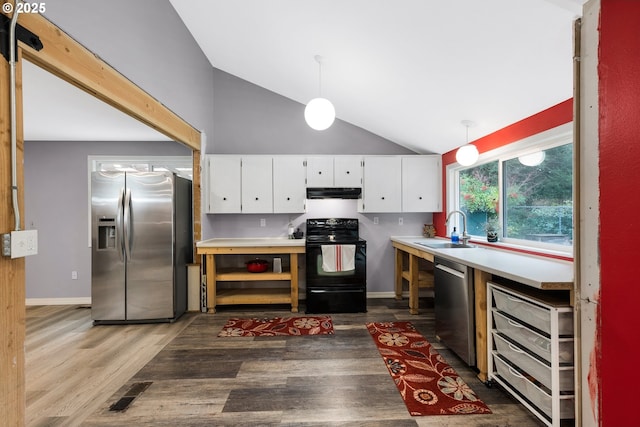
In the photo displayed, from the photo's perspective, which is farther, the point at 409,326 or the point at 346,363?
the point at 409,326

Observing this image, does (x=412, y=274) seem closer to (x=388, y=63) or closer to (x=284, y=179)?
(x=284, y=179)

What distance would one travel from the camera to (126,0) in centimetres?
235

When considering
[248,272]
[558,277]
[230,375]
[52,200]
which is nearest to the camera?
[558,277]

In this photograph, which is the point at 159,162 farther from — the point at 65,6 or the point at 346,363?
the point at 346,363

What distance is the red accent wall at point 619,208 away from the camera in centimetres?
105

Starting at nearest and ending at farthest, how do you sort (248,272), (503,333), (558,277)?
(558,277) → (503,333) → (248,272)

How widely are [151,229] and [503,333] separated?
3.50 m

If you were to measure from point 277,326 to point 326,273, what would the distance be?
2.82 ft

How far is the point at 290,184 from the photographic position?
4145 millimetres

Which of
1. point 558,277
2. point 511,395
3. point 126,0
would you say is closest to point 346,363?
point 511,395

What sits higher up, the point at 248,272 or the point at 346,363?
the point at 248,272

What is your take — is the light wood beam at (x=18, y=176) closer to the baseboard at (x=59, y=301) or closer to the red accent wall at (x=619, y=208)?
the red accent wall at (x=619, y=208)

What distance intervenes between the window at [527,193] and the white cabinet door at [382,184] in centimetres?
91

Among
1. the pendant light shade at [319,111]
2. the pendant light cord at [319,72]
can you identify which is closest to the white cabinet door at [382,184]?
the pendant light cord at [319,72]
